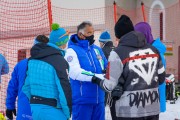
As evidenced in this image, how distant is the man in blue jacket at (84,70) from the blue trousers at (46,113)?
77 cm

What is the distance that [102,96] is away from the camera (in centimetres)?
469

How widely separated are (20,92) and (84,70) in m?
0.85

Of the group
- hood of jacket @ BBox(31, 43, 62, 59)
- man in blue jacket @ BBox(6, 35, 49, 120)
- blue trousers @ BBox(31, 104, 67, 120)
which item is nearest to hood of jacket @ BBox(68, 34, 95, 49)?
man in blue jacket @ BBox(6, 35, 49, 120)

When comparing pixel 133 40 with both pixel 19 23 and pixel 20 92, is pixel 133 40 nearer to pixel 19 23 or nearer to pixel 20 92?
pixel 20 92

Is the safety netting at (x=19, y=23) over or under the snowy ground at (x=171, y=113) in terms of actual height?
over

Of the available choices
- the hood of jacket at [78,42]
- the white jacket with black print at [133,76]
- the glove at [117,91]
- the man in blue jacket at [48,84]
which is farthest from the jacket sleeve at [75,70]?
the glove at [117,91]

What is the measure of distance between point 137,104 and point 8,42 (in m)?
7.40

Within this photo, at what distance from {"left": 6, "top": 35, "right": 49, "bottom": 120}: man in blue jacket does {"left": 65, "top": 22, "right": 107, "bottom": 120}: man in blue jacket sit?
2.12 feet

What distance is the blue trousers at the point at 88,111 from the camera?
4.58 meters

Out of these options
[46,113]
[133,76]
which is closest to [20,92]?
[46,113]

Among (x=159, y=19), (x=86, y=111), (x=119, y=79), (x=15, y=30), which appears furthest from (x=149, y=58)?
(x=159, y=19)

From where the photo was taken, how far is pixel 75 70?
4414 mm

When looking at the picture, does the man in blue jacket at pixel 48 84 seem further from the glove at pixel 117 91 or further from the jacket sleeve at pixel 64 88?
the glove at pixel 117 91

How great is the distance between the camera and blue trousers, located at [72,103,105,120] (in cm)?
458
